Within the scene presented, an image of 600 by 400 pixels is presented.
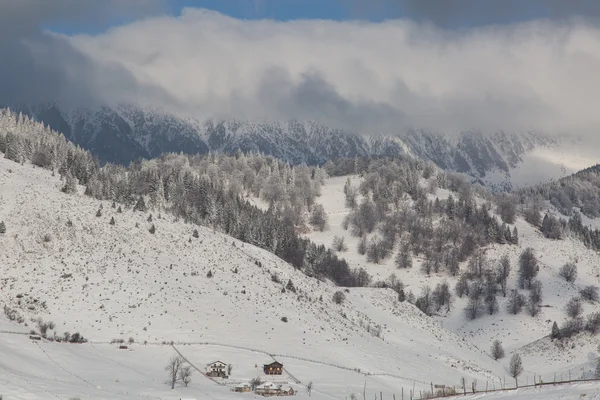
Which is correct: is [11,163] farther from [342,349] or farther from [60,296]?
[342,349]

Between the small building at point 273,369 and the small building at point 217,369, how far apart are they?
4.94 m

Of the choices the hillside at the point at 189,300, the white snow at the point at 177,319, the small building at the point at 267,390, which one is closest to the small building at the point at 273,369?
the white snow at the point at 177,319

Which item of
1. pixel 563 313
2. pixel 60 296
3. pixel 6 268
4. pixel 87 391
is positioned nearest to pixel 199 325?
pixel 60 296

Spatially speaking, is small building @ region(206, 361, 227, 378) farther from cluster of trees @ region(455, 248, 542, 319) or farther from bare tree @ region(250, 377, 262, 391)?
cluster of trees @ region(455, 248, 542, 319)

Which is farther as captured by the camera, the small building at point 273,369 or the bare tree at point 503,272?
the bare tree at point 503,272

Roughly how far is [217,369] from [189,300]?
2582 centimetres

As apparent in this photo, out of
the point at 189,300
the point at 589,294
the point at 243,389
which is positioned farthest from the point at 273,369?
the point at 589,294

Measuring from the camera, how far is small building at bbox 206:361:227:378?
7195 cm

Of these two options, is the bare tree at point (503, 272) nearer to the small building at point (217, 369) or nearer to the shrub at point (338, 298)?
the shrub at point (338, 298)

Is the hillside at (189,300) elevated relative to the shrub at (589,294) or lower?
lower

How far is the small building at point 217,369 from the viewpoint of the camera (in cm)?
7195

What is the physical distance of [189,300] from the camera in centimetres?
9688

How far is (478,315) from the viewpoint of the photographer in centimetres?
17288

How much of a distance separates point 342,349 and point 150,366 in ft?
102
